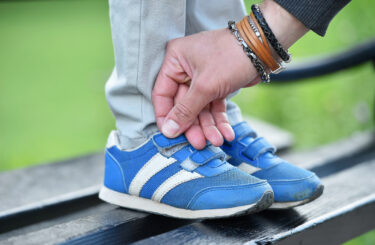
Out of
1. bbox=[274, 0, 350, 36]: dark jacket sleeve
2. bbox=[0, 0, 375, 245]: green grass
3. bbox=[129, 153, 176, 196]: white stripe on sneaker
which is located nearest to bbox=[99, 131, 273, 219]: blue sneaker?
bbox=[129, 153, 176, 196]: white stripe on sneaker

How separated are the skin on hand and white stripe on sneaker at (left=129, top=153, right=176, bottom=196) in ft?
0.18

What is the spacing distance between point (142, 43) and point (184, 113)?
0.52 ft

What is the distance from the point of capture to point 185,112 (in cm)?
91

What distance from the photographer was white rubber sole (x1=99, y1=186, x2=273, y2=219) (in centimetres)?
89

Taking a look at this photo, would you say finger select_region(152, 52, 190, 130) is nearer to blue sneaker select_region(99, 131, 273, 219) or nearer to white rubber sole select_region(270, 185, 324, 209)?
blue sneaker select_region(99, 131, 273, 219)

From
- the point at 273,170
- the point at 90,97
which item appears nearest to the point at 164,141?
the point at 273,170

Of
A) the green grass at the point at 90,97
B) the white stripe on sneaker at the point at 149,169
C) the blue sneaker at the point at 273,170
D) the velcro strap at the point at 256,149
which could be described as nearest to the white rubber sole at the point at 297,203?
the blue sneaker at the point at 273,170

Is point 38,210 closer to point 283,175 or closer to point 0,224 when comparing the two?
point 0,224

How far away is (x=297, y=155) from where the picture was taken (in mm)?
1564

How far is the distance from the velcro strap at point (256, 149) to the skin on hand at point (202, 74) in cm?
9

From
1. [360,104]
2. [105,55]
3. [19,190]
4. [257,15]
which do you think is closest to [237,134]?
[257,15]

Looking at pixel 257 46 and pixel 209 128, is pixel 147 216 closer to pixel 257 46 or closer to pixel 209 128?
pixel 209 128

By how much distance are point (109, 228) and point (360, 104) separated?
6.44 feet

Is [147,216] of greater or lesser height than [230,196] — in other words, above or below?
below
